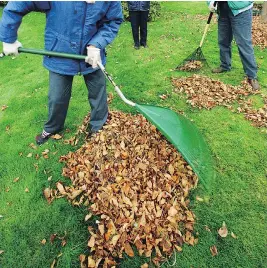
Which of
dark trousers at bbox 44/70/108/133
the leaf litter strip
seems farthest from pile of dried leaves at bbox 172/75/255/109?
dark trousers at bbox 44/70/108/133

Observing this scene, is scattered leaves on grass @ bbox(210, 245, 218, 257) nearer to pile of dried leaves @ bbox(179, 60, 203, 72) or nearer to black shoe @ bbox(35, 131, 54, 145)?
black shoe @ bbox(35, 131, 54, 145)

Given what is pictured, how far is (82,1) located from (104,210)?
1.96 meters

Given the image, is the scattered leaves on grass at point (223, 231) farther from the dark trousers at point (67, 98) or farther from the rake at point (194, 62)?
the rake at point (194, 62)

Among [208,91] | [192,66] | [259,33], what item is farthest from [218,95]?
[259,33]

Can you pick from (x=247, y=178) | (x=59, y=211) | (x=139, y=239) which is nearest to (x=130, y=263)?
(x=139, y=239)

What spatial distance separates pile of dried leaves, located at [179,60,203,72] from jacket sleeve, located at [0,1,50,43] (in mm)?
3370

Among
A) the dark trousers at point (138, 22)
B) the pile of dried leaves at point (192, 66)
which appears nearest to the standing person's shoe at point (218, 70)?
the pile of dried leaves at point (192, 66)

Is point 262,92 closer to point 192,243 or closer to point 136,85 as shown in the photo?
point 136,85

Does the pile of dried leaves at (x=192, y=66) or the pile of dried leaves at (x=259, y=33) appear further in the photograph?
the pile of dried leaves at (x=259, y=33)

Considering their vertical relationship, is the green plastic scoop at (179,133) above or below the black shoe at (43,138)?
above

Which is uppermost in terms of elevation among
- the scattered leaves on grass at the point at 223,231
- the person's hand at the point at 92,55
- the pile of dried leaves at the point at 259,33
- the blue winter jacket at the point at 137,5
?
the person's hand at the point at 92,55

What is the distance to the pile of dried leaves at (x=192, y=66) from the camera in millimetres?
5469

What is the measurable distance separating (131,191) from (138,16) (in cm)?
459

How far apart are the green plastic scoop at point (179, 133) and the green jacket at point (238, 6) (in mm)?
2089
